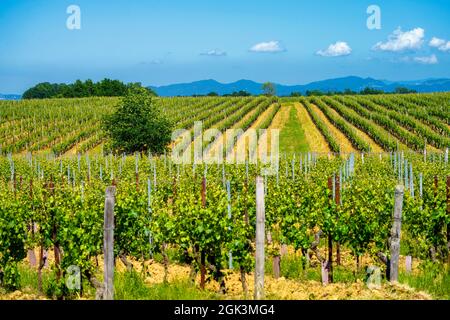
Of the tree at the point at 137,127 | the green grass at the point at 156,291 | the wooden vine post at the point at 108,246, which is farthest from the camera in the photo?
the tree at the point at 137,127

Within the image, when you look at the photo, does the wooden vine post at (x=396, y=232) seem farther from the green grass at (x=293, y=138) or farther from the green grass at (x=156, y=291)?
the green grass at (x=293, y=138)

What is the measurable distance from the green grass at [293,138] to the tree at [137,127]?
9.84m

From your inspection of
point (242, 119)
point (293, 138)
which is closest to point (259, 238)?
point (293, 138)

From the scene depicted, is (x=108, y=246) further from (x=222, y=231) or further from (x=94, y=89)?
(x=94, y=89)

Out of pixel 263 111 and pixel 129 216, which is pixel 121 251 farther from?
pixel 263 111

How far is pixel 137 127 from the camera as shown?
38.4m

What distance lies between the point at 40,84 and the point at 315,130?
107 metres

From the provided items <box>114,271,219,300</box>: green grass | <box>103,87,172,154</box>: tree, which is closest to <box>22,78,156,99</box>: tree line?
<box>103,87,172,154</box>: tree

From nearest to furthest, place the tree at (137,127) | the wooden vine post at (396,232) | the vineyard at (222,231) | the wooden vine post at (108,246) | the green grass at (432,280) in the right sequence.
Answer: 1. the wooden vine post at (108,246)
2. the wooden vine post at (396,232)
3. the green grass at (432,280)
4. the vineyard at (222,231)
5. the tree at (137,127)

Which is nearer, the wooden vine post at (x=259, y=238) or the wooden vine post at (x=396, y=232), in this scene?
the wooden vine post at (x=259, y=238)

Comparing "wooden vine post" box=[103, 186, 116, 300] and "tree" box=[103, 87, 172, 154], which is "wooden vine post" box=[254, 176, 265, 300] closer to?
"wooden vine post" box=[103, 186, 116, 300]

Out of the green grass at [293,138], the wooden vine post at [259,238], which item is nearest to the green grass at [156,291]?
the wooden vine post at [259,238]

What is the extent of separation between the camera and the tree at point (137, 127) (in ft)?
126
